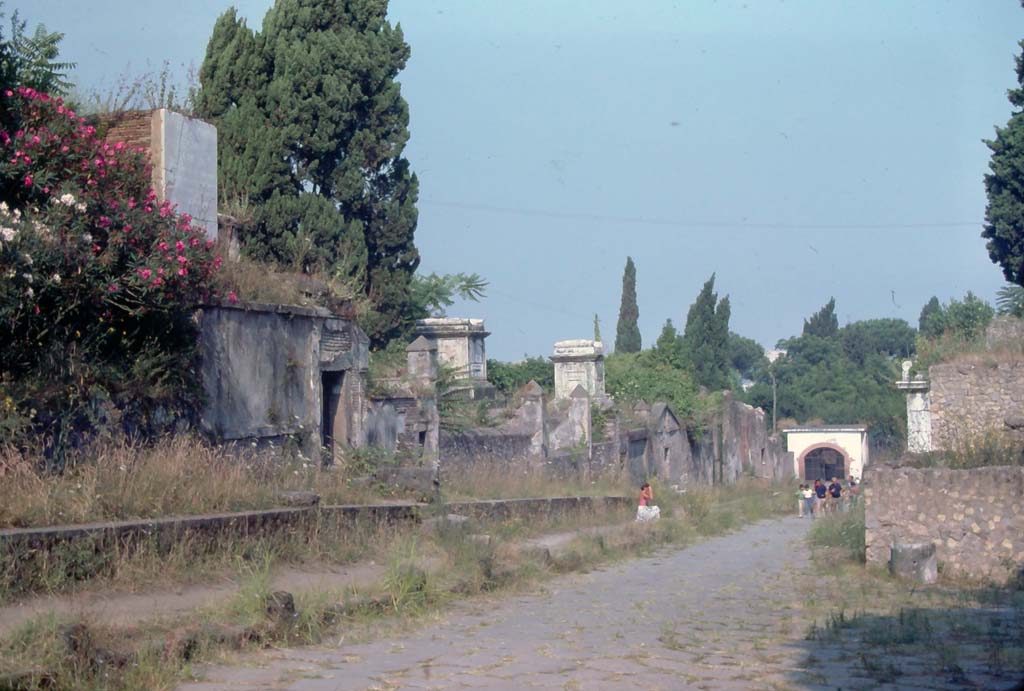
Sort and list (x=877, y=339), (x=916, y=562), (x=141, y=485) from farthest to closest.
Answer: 1. (x=877, y=339)
2. (x=916, y=562)
3. (x=141, y=485)

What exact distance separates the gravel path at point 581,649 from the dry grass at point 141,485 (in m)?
2.61

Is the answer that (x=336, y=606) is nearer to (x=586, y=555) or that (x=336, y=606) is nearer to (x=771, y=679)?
(x=771, y=679)

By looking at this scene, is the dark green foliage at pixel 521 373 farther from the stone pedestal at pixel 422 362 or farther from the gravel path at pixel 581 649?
the gravel path at pixel 581 649

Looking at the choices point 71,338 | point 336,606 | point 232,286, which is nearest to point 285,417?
point 232,286

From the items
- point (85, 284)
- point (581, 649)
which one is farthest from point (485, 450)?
point (581, 649)

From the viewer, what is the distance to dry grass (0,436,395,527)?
9.62 meters

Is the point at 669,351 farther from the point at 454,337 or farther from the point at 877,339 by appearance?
the point at 877,339

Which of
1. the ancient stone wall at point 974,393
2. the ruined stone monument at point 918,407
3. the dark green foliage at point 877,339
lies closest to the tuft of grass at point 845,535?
the ancient stone wall at point 974,393

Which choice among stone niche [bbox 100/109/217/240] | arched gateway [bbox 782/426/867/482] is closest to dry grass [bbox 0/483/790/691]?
stone niche [bbox 100/109/217/240]

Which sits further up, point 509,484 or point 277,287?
point 277,287

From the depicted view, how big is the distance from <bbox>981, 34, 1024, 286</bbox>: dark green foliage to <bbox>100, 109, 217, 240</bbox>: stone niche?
61.8 ft

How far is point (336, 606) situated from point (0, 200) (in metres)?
6.42

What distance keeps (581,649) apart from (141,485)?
4.53 metres

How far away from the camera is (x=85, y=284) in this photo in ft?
40.3
